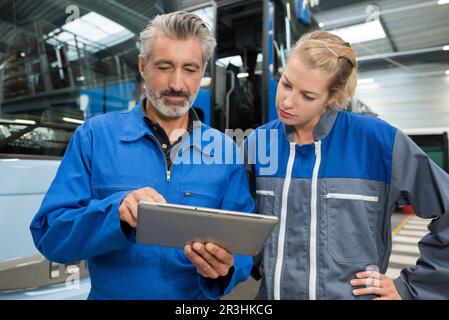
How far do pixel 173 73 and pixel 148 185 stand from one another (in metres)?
0.33

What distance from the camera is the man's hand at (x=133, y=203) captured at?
2.40 ft

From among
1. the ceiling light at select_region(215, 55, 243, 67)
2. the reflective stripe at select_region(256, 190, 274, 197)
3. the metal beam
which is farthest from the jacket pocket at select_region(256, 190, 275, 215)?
the ceiling light at select_region(215, 55, 243, 67)

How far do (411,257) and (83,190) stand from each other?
4.11 meters

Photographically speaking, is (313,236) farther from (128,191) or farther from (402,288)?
(128,191)

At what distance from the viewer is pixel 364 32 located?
6.91 ft

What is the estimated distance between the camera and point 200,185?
3.13 feet

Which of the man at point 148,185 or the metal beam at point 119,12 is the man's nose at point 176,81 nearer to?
the man at point 148,185

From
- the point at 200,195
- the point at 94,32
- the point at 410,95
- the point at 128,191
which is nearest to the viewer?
the point at 128,191

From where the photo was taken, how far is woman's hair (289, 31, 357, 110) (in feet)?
3.11

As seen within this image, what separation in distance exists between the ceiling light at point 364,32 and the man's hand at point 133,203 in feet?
5.86

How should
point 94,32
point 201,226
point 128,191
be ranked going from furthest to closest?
point 94,32
point 128,191
point 201,226

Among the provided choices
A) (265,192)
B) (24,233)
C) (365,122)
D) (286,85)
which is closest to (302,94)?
(286,85)

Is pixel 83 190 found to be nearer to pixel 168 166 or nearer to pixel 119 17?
pixel 168 166

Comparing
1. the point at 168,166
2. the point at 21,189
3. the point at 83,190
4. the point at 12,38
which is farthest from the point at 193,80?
the point at 12,38
